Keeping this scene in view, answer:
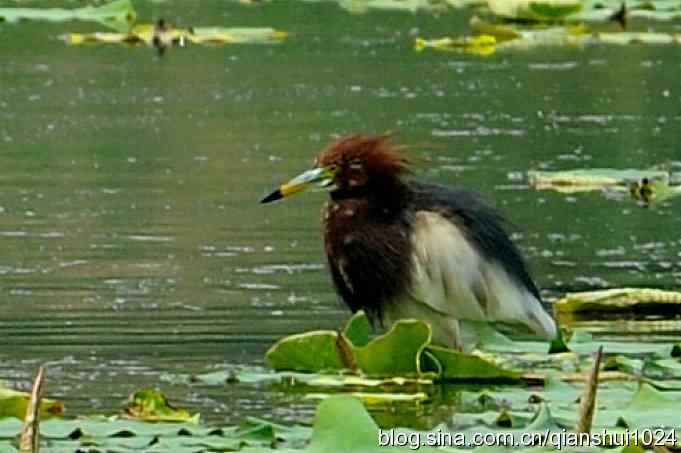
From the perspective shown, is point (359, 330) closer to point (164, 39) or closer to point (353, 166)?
point (353, 166)

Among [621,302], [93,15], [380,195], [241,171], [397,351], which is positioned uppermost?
[380,195]

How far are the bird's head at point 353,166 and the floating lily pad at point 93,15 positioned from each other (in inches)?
587

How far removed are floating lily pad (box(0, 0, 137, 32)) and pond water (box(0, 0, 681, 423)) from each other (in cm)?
15

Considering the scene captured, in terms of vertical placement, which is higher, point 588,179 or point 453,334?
point 453,334

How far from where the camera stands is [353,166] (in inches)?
335

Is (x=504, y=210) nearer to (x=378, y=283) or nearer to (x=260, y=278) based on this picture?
(x=260, y=278)

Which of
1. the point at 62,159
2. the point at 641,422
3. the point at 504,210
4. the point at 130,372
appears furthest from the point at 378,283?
the point at 62,159

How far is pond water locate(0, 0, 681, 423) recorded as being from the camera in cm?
891

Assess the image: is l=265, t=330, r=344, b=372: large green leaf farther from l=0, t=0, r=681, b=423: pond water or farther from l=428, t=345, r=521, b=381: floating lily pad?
l=428, t=345, r=521, b=381: floating lily pad

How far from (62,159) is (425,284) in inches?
257

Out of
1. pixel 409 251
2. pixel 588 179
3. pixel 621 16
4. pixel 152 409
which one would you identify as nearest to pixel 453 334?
pixel 409 251

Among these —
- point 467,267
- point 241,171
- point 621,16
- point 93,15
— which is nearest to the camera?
point 467,267

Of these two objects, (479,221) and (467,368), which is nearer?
(467,368)

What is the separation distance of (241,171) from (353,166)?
226 inches
